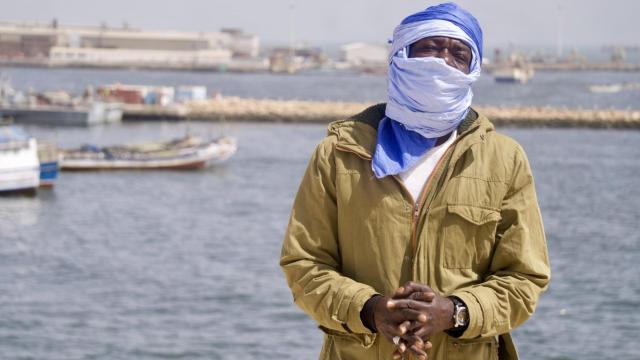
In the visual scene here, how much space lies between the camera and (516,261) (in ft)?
9.02

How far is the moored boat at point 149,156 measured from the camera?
4350 centimetres

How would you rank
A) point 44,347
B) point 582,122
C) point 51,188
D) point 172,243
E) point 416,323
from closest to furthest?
1. point 416,323
2. point 44,347
3. point 172,243
4. point 51,188
5. point 582,122

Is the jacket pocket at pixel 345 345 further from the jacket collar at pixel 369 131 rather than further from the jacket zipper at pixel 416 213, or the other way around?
the jacket collar at pixel 369 131

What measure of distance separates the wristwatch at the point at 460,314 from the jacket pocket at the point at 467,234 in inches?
4.3

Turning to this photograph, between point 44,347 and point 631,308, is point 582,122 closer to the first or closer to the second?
point 631,308

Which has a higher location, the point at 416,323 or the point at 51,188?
the point at 416,323

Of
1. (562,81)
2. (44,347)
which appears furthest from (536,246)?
(562,81)

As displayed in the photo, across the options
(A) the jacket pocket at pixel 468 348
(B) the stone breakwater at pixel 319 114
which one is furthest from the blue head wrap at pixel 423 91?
(B) the stone breakwater at pixel 319 114

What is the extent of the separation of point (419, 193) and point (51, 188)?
119ft

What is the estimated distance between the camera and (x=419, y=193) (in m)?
2.78

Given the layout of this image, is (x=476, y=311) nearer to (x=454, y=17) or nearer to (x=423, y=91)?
(x=423, y=91)

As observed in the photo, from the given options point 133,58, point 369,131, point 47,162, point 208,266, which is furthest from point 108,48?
point 369,131

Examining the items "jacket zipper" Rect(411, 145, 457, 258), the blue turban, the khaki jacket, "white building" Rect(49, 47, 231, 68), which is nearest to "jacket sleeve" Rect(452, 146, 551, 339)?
the khaki jacket

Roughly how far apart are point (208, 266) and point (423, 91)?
76.1 feet
